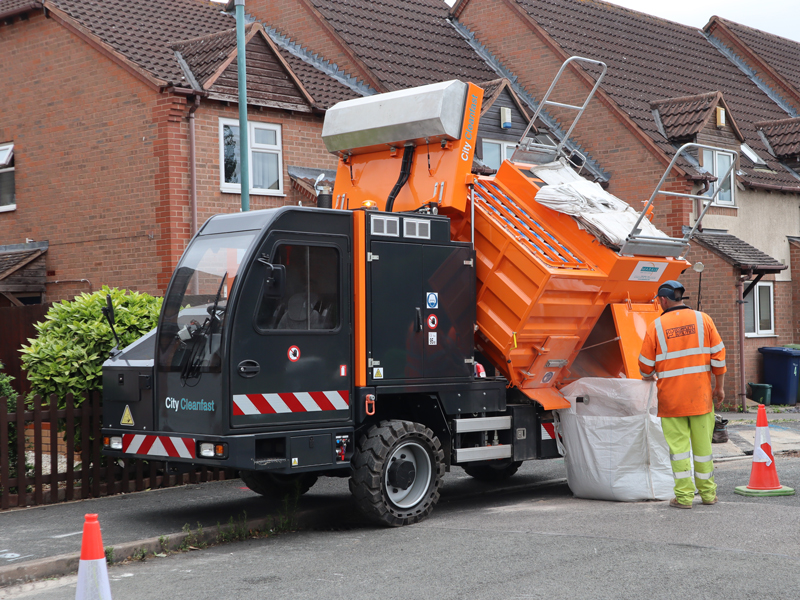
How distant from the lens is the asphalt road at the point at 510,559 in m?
5.55

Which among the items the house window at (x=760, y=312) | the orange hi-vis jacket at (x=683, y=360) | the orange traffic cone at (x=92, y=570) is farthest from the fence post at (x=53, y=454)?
the house window at (x=760, y=312)

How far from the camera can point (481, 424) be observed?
8.40 metres

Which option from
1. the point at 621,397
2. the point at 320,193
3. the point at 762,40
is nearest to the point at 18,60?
the point at 320,193

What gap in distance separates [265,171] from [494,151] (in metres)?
5.76

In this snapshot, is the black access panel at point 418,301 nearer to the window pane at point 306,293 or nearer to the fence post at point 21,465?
the window pane at point 306,293

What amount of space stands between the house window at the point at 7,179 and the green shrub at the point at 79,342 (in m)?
8.31

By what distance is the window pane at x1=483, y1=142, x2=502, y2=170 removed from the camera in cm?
1908

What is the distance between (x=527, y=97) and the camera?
2231 centimetres

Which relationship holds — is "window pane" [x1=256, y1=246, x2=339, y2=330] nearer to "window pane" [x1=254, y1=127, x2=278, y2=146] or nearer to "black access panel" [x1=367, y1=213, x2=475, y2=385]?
"black access panel" [x1=367, y1=213, x2=475, y2=385]

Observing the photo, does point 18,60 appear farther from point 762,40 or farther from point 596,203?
point 762,40

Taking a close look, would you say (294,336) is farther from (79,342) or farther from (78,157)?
(78,157)

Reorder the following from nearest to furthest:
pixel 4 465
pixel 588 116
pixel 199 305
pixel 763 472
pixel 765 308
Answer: pixel 199 305, pixel 4 465, pixel 763 472, pixel 765 308, pixel 588 116

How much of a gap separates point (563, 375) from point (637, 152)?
465 inches

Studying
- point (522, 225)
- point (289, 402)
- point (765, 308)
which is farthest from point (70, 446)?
point (765, 308)
